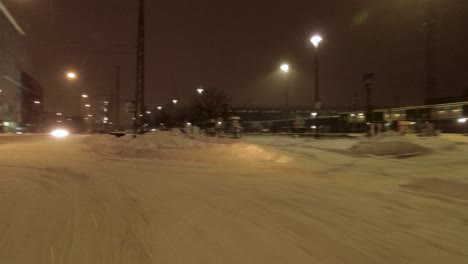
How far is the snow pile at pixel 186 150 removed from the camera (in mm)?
16000

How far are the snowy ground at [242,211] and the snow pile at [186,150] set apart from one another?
3.40 feet

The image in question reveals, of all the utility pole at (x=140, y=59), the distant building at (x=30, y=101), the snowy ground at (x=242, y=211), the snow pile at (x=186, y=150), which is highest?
the distant building at (x=30, y=101)

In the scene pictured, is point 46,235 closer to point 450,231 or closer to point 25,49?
point 450,231

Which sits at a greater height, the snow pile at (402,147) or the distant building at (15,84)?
the distant building at (15,84)

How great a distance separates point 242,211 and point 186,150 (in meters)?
10.4

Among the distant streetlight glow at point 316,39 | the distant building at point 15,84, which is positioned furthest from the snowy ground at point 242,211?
the distant building at point 15,84

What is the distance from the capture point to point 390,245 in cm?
554

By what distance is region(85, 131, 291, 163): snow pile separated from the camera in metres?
16.0

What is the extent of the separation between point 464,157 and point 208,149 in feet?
30.1

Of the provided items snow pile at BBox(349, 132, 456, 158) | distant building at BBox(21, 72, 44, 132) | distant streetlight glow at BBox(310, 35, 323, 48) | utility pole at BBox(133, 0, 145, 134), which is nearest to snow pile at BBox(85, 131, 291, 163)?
snow pile at BBox(349, 132, 456, 158)

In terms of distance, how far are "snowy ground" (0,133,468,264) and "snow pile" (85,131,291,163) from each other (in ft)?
3.40

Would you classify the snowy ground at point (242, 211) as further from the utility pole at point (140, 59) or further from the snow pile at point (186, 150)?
the utility pole at point (140, 59)

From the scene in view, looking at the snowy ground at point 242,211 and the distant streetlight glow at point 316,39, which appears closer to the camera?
the snowy ground at point 242,211

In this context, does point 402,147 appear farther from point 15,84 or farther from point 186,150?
point 15,84
